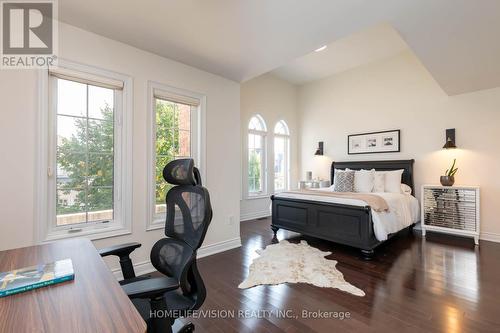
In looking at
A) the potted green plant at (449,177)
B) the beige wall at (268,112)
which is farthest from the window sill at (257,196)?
the potted green plant at (449,177)

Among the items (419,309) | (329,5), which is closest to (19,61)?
(329,5)

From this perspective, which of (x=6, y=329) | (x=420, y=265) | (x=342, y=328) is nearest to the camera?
(x=6, y=329)

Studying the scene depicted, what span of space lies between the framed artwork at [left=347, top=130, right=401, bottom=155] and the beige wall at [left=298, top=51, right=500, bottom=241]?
0.10m

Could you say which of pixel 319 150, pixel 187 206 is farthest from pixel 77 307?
pixel 319 150

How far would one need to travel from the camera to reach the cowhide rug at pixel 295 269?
2.34 metres

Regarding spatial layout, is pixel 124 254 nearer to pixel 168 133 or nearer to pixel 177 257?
pixel 177 257

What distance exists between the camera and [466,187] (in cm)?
362

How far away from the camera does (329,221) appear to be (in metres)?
3.34

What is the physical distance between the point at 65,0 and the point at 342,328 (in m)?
3.30

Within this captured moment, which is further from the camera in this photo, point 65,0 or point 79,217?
point 79,217

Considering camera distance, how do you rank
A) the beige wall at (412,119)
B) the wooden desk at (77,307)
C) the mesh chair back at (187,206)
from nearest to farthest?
the wooden desk at (77,307)
the mesh chair back at (187,206)
the beige wall at (412,119)

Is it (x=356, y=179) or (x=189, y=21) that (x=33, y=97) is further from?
(x=356, y=179)

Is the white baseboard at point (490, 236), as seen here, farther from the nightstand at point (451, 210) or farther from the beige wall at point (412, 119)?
the nightstand at point (451, 210)

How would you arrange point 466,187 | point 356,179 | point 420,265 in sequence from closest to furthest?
point 420,265 → point 466,187 → point 356,179
